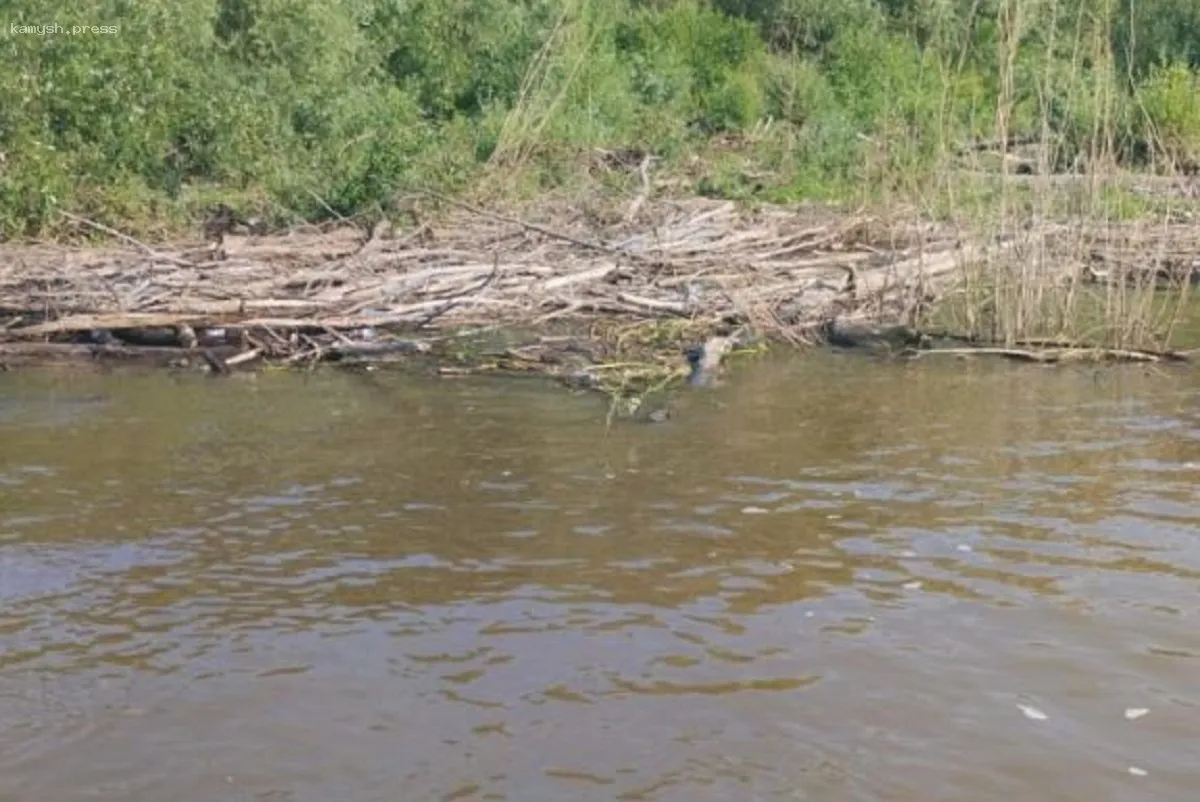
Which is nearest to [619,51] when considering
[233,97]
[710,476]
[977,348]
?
[233,97]

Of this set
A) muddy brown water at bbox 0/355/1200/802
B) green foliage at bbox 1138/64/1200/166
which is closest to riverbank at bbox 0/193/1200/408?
muddy brown water at bbox 0/355/1200/802

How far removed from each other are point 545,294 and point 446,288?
2.14ft

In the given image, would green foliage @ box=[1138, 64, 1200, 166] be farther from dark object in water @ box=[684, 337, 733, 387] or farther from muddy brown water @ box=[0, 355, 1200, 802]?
muddy brown water @ box=[0, 355, 1200, 802]

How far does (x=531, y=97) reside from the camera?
53.7ft

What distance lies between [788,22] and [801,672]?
67.1 ft

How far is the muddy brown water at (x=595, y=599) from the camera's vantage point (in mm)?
4074

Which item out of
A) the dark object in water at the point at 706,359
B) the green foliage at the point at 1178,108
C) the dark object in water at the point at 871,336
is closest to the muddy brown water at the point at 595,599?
the dark object in water at the point at 706,359

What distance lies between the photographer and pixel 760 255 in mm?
11688

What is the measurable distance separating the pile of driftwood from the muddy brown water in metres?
0.93

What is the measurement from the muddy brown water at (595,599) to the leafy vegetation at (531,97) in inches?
116

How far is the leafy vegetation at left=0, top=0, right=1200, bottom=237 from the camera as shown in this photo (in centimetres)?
1177

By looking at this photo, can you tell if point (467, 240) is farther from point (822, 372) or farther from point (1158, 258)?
point (1158, 258)

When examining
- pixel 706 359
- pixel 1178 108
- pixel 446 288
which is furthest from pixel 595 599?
pixel 1178 108

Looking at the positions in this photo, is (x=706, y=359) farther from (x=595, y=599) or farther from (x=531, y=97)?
(x=531, y=97)
